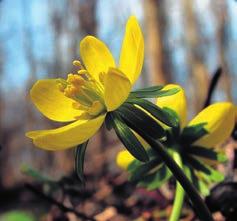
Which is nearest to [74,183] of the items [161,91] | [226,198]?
[226,198]

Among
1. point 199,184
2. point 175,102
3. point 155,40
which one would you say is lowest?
point 155,40

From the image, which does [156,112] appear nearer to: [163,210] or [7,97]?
[163,210]

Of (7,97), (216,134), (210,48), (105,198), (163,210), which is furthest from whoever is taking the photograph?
(7,97)

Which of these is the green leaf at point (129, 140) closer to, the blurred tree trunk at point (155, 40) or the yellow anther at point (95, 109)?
the yellow anther at point (95, 109)

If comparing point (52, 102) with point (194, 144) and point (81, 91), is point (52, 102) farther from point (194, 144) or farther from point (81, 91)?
point (194, 144)

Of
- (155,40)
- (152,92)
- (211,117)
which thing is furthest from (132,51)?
(155,40)

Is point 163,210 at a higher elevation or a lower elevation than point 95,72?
lower
